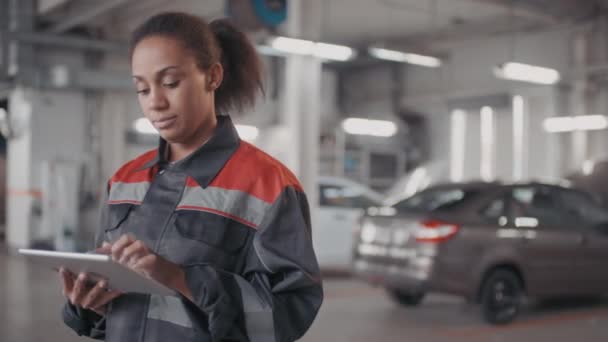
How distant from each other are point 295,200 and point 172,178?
0.26 metres

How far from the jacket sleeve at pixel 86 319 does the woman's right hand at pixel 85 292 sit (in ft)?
0.37

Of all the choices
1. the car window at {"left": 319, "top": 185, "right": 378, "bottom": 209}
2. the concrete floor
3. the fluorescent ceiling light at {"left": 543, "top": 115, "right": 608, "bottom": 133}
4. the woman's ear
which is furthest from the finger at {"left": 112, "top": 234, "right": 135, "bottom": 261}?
the fluorescent ceiling light at {"left": 543, "top": 115, "right": 608, "bottom": 133}

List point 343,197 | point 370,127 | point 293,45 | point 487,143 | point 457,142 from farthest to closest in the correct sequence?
point 370,127 → point 457,142 → point 487,143 → point 343,197 → point 293,45

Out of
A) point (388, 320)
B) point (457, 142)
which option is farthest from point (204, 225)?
point (457, 142)

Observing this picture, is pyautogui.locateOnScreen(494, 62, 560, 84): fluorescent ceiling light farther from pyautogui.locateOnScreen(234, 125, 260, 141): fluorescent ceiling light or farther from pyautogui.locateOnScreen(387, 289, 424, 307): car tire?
pyautogui.locateOnScreen(234, 125, 260, 141): fluorescent ceiling light

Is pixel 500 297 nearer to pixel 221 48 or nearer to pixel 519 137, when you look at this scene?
pixel 221 48

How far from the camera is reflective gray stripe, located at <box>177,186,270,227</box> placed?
4.59ft

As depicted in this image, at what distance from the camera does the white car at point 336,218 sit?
11.0 m

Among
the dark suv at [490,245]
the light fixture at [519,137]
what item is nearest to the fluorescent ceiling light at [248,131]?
the light fixture at [519,137]

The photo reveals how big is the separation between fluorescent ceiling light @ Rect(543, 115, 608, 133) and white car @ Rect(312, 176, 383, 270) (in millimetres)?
5486

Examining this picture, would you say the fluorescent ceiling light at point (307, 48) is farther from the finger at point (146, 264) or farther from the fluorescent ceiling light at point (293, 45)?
the finger at point (146, 264)

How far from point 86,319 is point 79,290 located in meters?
0.20

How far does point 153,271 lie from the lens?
1.24 metres

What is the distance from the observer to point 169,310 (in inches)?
55.2
